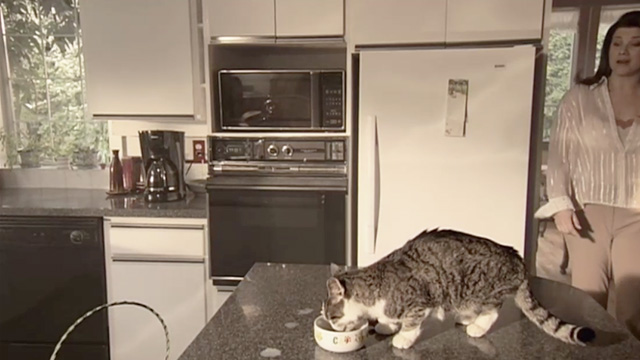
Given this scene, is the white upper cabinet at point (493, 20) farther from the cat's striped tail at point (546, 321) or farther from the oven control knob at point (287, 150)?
the cat's striped tail at point (546, 321)

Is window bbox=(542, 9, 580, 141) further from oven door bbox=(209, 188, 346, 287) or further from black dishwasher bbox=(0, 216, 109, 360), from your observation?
black dishwasher bbox=(0, 216, 109, 360)

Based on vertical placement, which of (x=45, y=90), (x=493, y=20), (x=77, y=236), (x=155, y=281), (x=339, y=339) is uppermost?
(x=493, y=20)

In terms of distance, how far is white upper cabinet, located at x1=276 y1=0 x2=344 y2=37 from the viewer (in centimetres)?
228

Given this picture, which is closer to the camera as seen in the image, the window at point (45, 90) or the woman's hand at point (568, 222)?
the woman's hand at point (568, 222)

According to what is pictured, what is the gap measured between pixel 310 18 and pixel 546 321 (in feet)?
5.77

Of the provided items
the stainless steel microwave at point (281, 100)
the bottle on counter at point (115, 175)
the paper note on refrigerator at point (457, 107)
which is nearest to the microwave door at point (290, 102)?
the stainless steel microwave at point (281, 100)

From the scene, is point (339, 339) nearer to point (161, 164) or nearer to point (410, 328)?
point (410, 328)

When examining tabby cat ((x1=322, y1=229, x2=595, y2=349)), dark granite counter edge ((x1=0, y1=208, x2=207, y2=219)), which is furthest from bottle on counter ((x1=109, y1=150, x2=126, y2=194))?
tabby cat ((x1=322, y1=229, x2=595, y2=349))

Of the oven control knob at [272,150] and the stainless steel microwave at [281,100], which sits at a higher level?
the stainless steel microwave at [281,100]

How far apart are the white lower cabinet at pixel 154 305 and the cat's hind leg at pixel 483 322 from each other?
1.65m

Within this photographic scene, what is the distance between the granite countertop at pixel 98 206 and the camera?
7.63ft

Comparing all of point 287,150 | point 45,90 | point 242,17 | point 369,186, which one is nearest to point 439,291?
point 369,186

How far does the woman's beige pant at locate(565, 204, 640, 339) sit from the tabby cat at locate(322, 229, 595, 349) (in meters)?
0.87

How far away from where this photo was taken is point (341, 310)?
95cm
